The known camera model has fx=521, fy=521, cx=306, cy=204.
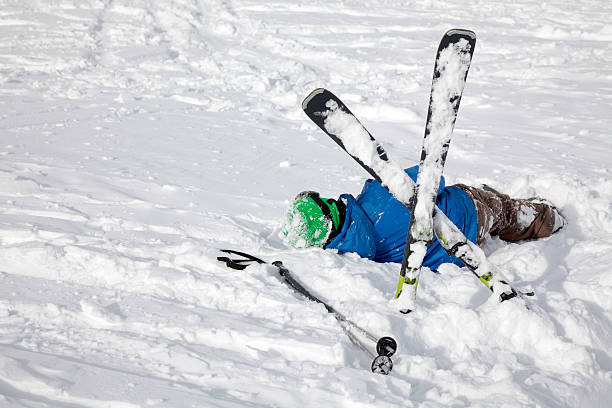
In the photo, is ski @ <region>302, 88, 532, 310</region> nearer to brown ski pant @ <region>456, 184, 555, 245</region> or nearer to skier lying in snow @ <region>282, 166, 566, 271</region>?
skier lying in snow @ <region>282, 166, 566, 271</region>

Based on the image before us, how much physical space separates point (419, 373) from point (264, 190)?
208 cm

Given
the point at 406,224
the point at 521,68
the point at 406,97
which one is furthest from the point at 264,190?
the point at 521,68

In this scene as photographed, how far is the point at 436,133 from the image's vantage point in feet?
6.04

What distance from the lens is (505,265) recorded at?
8.36ft

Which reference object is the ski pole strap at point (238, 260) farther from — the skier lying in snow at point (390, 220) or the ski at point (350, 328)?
the skier lying in snow at point (390, 220)

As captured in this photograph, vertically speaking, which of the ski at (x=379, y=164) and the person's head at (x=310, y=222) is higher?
the ski at (x=379, y=164)

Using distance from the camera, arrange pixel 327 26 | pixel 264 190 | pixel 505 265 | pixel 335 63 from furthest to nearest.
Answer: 1. pixel 327 26
2. pixel 335 63
3. pixel 264 190
4. pixel 505 265

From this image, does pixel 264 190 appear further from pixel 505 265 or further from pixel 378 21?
pixel 378 21

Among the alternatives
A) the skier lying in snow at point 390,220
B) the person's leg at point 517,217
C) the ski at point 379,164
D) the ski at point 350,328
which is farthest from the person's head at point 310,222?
the person's leg at point 517,217

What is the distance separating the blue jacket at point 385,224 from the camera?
2506 millimetres

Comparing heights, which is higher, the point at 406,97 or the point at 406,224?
the point at 406,97

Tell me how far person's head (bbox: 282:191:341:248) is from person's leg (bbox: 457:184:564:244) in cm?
84

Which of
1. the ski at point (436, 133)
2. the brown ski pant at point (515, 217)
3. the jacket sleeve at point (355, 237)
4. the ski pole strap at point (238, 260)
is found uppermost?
the ski at point (436, 133)

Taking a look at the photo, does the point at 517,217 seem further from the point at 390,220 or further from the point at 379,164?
the point at 379,164
